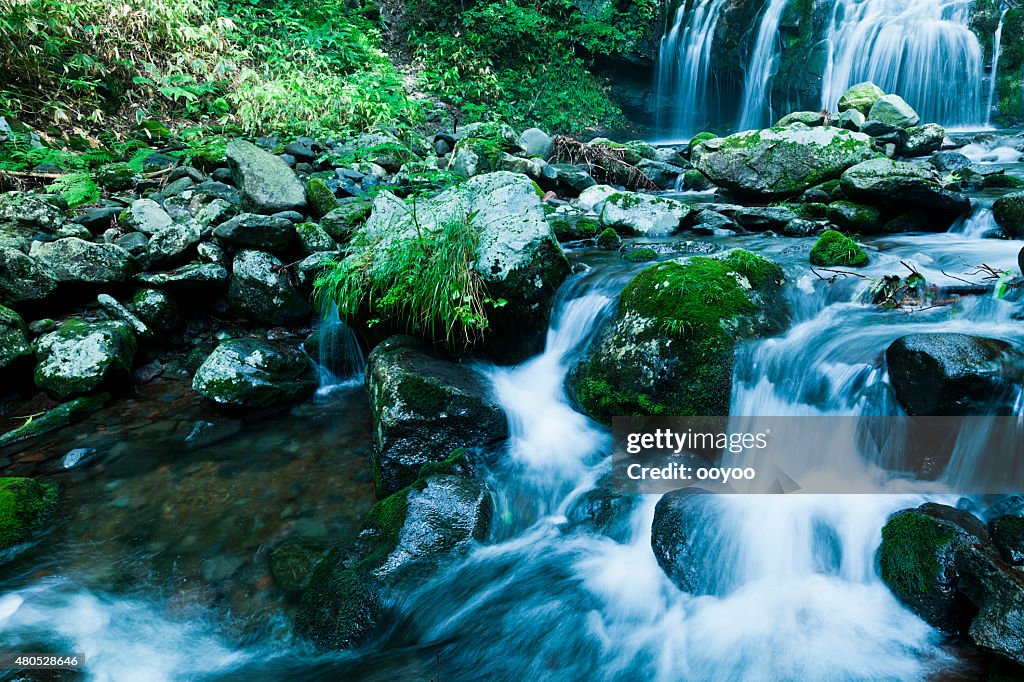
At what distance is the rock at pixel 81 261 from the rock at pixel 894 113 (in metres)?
13.4

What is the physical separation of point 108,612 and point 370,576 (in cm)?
143

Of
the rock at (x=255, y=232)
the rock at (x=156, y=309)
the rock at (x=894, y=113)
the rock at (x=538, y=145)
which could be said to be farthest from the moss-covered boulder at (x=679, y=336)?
the rock at (x=894, y=113)

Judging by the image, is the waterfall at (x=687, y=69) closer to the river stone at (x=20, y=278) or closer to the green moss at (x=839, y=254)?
the green moss at (x=839, y=254)

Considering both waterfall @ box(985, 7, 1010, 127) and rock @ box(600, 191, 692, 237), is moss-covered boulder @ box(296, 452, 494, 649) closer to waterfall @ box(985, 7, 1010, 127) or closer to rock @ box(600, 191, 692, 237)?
rock @ box(600, 191, 692, 237)

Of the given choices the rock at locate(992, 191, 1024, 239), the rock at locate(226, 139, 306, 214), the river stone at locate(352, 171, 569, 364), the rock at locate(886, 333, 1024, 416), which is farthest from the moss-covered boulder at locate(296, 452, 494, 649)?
the rock at locate(992, 191, 1024, 239)

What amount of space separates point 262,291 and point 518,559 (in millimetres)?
4150

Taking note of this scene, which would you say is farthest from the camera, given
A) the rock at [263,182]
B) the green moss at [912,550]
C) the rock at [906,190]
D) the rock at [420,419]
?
the rock at [263,182]

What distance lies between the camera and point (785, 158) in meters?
7.99

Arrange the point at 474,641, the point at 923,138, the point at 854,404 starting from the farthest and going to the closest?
the point at 923,138 < the point at 854,404 < the point at 474,641

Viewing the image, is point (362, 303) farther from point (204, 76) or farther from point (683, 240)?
point (204, 76)

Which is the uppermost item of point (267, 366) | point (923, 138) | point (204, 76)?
point (204, 76)

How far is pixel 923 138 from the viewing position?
33.3 feet

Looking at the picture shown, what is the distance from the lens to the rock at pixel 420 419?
3.77 metres

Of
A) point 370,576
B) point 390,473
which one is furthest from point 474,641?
point 390,473
